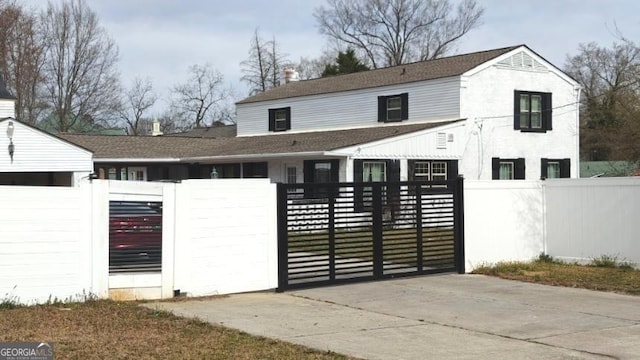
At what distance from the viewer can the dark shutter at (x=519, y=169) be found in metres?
28.4

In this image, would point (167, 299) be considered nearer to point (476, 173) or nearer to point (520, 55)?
point (476, 173)

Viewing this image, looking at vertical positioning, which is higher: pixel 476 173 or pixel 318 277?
pixel 476 173

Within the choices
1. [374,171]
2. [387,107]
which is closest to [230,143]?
[387,107]

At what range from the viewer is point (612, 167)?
126ft

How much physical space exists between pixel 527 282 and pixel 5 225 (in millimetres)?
8311

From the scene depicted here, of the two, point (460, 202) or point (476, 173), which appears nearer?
point (460, 202)

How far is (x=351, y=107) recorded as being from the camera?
31562 millimetres

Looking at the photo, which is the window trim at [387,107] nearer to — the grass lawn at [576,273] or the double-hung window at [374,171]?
the double-hung window at [374,171]

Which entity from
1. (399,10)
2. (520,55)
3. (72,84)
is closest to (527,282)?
(520,55)

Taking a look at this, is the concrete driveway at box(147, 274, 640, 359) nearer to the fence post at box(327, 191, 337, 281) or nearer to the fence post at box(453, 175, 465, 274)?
the fence post at box(327, 191, 337, 281)

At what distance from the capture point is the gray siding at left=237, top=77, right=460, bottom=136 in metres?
27.9

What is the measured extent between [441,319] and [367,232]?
3.35 meters

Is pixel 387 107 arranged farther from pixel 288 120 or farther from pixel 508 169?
pixel 288 120

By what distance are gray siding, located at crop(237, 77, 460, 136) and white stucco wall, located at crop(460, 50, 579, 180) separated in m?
0.84
